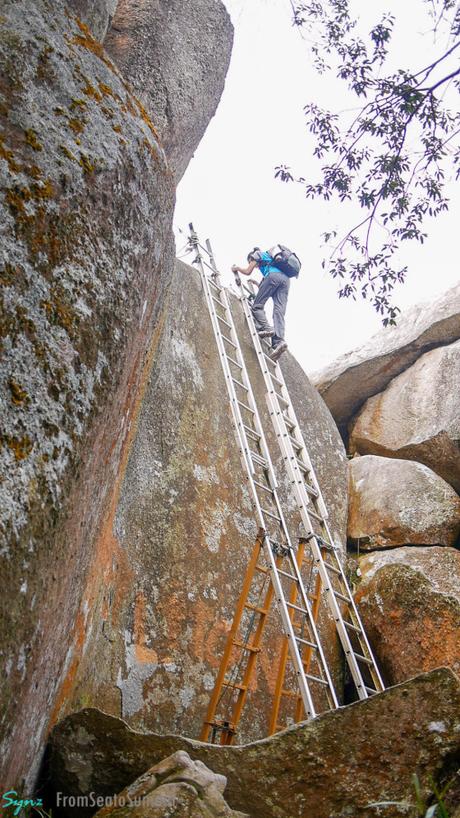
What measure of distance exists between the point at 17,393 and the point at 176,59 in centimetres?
576

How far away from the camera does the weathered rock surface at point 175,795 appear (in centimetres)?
225

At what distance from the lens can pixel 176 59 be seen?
6734 millimetres

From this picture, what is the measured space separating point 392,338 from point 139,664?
7.28 metres

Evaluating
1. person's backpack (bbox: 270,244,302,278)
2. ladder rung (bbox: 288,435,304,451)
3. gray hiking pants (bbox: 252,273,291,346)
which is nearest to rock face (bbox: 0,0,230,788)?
ladder rung (bbox: 288,435,304,451)

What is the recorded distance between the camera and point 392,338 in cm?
1055

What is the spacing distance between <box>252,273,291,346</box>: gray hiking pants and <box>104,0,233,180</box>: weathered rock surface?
184 centimetres

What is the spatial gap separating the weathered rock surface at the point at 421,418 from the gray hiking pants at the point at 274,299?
7.72 ft

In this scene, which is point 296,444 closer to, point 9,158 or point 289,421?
point 289,421

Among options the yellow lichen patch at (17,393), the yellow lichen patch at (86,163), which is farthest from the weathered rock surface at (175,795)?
the yellow lichen patch at (86,163)

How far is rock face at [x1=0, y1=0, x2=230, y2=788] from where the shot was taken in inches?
86.4

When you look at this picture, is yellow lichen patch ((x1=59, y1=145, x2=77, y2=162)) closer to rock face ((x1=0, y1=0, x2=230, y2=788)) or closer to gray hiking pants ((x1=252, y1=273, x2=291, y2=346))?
rock face ((x1=0, y1=0, x2=230, y2=788))

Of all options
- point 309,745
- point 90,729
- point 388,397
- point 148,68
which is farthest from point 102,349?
point 388,397

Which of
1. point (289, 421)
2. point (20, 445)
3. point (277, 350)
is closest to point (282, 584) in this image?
point (289, 421)

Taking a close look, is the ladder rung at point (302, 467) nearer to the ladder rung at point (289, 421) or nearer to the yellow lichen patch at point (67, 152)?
the ladder rung at point (289, 421)
